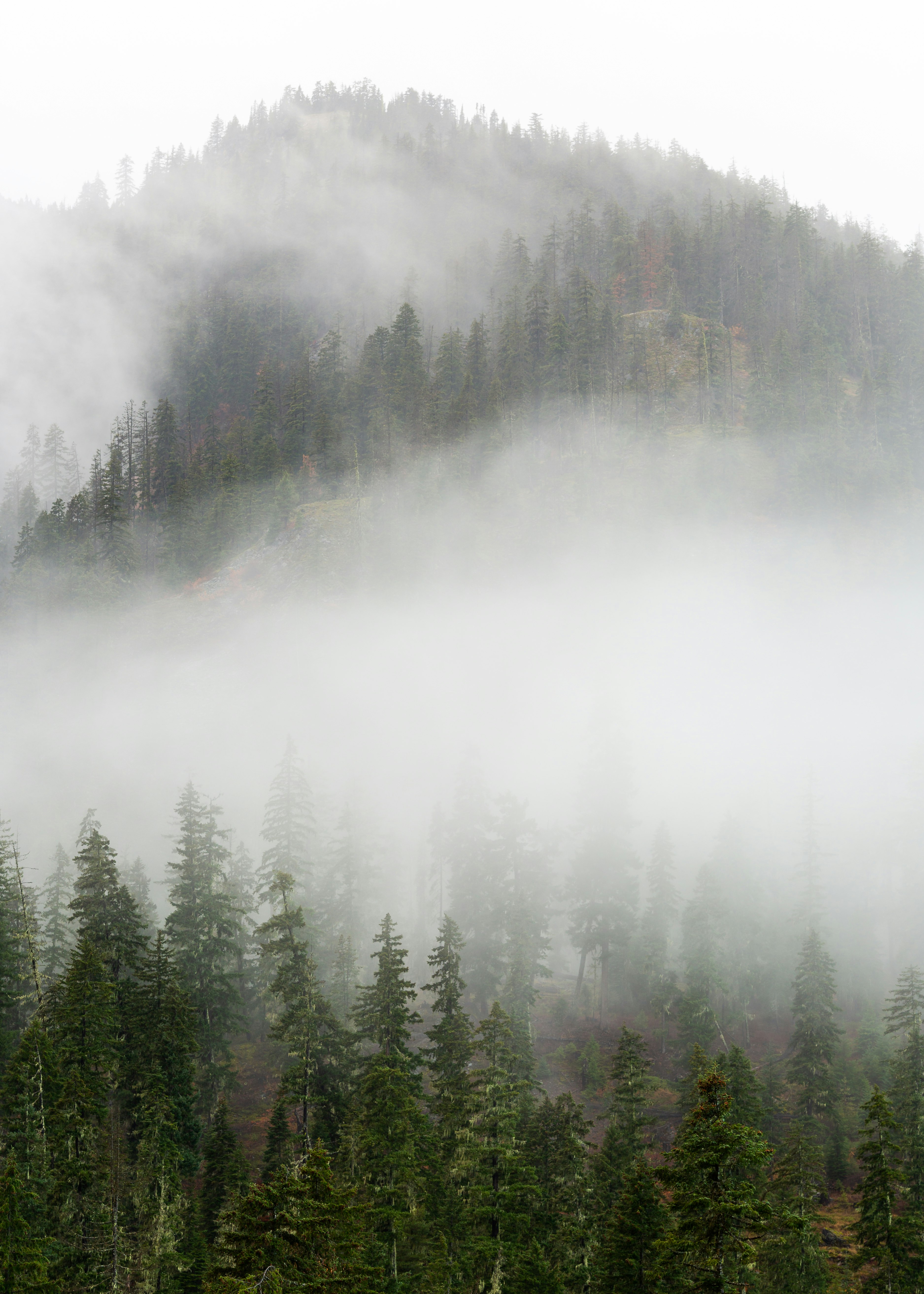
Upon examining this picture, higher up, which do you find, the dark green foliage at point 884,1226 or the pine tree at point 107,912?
the pine tree at point 107,912

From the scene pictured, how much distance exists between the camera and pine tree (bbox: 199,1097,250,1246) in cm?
2614

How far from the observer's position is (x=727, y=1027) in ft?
152

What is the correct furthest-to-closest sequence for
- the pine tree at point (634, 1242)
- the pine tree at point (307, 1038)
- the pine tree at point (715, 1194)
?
→ the pine tree at point (307, 1038), the pine tree at point (634, 1242), the pine tree at point (715, 1194)

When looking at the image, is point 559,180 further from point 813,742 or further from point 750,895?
point 750,895

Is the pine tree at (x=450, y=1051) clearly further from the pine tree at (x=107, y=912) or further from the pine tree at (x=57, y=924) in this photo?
the pine tree at (x=57, y=924)

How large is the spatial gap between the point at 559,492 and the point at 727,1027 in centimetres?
6955

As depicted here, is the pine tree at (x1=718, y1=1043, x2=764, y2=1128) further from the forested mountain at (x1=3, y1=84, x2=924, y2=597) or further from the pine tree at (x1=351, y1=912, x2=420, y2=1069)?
the forested mountain at (x1=3, y1=84, x2=924, y2=597)

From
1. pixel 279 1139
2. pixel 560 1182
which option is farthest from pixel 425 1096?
pixel 560 1182

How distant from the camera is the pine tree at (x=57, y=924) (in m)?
38.4

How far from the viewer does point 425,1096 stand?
27641 millimetres

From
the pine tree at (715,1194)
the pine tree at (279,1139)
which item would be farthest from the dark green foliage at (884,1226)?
the pine tree at (279,1139)

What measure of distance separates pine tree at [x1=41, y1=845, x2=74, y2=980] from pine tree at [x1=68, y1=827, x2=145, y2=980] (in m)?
1.07

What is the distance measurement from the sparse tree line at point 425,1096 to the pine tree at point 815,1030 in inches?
5.9

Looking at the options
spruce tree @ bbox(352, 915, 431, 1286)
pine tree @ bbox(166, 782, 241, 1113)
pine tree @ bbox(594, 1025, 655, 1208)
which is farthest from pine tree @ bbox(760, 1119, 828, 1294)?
pine tree @ bbox(166, 782, 241, 1113)
